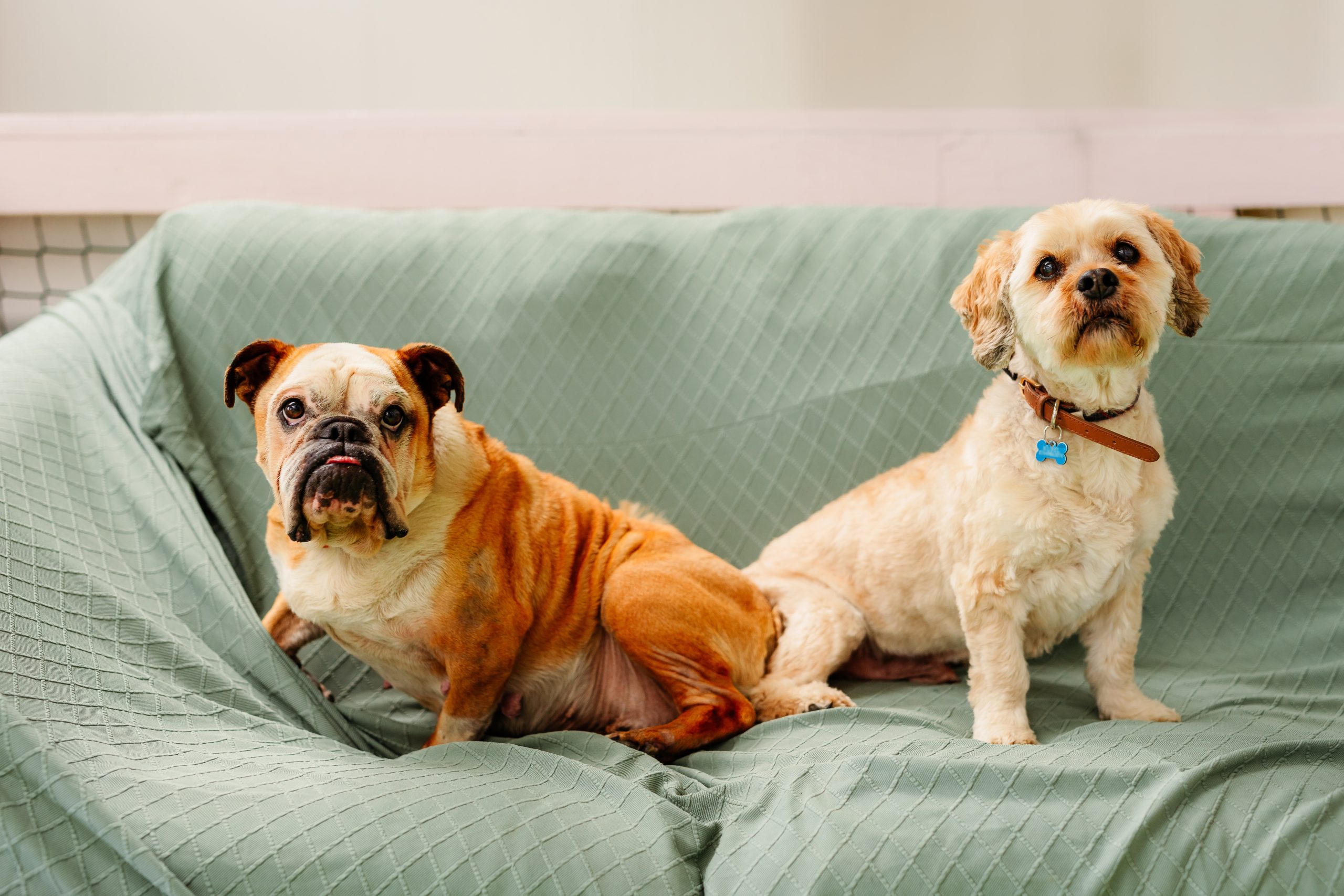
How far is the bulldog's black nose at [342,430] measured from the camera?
5.17ft

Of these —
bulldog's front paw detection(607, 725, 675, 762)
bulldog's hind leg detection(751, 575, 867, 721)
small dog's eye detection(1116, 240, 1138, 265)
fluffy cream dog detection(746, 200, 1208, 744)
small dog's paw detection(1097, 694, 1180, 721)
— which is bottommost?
bulldog's front paw detection(607, 725, 675, 762)

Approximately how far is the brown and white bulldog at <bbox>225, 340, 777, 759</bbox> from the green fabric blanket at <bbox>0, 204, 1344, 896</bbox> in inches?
6.0

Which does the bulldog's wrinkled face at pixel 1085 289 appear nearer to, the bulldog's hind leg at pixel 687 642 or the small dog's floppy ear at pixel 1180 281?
the small dog's floppy ear at pixel 1180 281

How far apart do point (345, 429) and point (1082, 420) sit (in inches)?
49.6

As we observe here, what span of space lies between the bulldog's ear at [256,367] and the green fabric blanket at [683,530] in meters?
0.41

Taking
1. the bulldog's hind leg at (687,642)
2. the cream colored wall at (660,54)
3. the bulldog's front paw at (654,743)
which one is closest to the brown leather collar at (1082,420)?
the bulldog's hind leg at (687,642)

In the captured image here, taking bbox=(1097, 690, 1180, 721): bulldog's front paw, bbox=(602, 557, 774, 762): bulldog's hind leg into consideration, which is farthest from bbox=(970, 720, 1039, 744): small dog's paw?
bbox=(602, 557, 774, 762): bulldog's hind leg

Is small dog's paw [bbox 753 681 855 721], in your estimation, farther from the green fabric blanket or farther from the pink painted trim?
the pink painted trim

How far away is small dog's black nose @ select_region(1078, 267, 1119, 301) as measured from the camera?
1.60 m

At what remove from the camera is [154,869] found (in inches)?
50.6

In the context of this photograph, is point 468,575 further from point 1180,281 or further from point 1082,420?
point 1180,281

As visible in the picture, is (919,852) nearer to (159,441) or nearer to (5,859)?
(5,859)

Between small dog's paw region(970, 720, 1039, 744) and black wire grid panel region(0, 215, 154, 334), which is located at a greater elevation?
black wire grid panel region(0, 215, 154, 334)

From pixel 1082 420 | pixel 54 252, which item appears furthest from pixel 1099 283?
pixel 54 252
